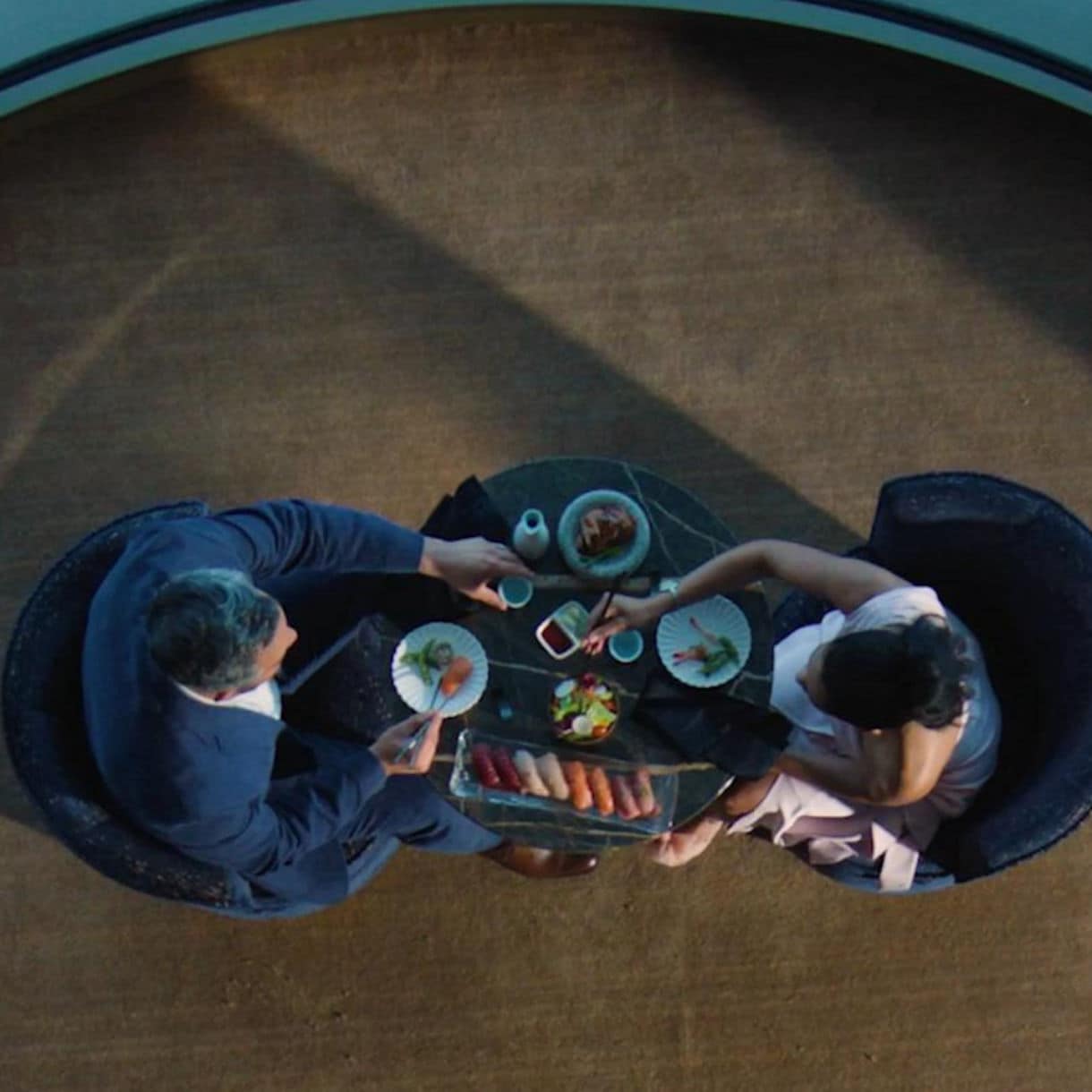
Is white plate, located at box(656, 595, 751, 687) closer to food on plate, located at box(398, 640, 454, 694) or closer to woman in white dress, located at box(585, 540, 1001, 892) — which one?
woman in white dress, located at box(585, 540, 1001, 892)

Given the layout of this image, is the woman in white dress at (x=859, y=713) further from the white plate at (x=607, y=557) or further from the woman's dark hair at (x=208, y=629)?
the woman's dark hair at (x=208, y=629)

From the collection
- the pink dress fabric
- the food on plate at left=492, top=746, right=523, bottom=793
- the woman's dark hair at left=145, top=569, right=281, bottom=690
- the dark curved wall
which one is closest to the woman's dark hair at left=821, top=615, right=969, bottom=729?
the pink dress fabric

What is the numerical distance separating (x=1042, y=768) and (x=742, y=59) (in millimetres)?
1872

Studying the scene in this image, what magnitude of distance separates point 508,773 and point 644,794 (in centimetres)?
24

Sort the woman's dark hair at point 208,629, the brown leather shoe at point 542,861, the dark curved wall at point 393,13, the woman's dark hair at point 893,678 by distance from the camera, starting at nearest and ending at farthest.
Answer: the woman's dark hair at point 208,629, the woman's dark hair at point 893,678, the brown leather shoe at point 542,861, the dark curved wall at point 393,13

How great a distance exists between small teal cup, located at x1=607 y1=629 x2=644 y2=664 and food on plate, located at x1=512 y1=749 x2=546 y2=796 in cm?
25

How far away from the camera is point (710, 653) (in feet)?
7.32

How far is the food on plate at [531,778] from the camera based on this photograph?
2199 mm

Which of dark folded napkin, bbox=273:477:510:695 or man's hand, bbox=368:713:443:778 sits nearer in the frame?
man's hand, bbox=368:713:443:778

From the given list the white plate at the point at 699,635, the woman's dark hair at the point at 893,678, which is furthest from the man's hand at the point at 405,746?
the woman's dark hair at the point at 893,678

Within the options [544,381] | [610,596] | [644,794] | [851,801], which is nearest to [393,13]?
[544,381]

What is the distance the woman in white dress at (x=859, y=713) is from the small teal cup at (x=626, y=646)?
0.01m

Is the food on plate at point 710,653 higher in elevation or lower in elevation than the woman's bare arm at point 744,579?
lower

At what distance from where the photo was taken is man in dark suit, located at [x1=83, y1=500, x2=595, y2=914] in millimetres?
1785
